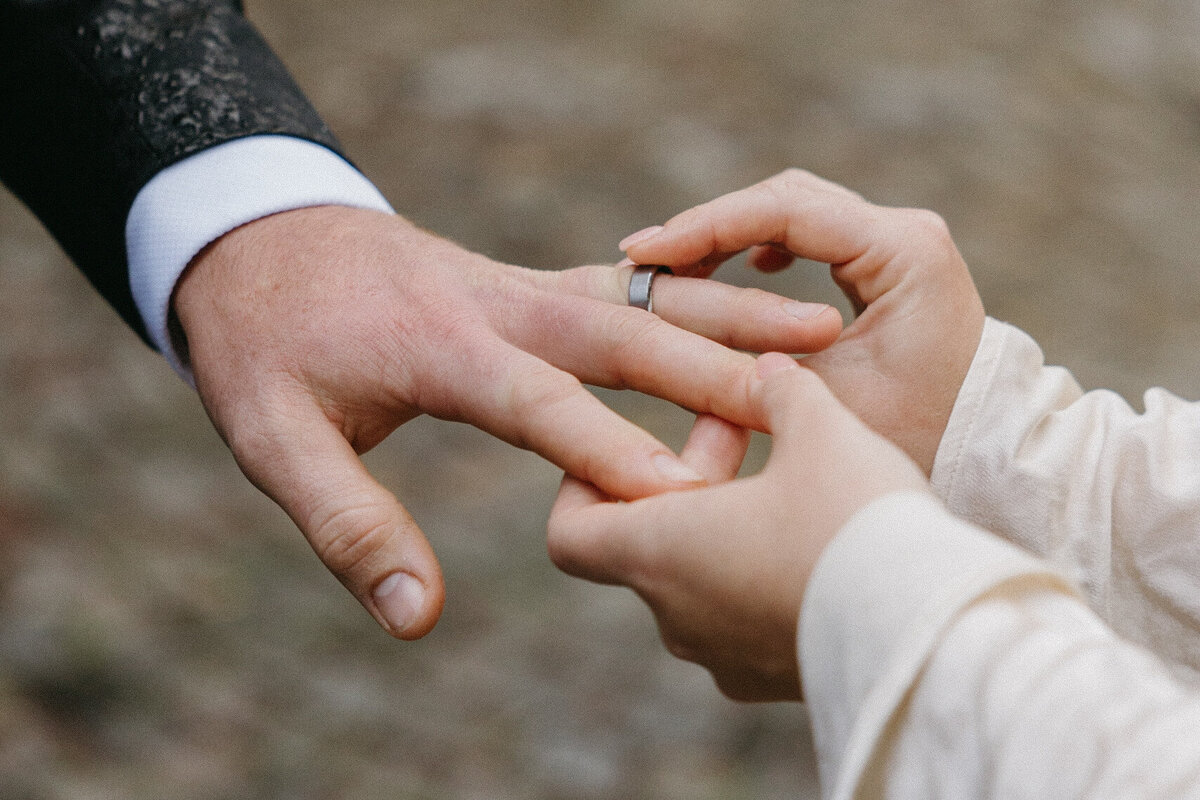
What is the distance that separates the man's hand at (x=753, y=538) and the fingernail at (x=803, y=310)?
0.74ft

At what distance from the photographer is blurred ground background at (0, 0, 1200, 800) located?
1.95 m

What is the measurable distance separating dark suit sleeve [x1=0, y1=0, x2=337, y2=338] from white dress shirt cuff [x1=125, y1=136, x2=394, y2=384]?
2cm

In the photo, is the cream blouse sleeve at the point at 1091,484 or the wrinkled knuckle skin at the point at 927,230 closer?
the cream blouse sleeve at the point at 1091,484

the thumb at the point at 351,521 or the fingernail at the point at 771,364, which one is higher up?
the fingernail at the point at 771,364

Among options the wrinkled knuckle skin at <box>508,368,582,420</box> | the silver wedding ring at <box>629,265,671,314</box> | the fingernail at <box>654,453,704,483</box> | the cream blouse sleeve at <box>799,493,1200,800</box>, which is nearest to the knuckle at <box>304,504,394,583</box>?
the wrinkled knuckle skin at <box>508,368,582,420</box>

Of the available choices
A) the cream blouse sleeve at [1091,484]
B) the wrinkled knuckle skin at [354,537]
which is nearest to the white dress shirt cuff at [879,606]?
the cream blouse sleeve at [1091,484]

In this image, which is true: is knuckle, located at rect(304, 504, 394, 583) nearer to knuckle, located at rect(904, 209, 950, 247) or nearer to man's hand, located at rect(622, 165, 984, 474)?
man's hand, located at rect(622, 165, 984, 474)

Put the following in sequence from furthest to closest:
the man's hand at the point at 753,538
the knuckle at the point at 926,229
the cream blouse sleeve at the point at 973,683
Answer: the knuckle at the point at 926,229 → the man's hand at the point at 753,538 → the cream blouse sleeve at the point at 973,683

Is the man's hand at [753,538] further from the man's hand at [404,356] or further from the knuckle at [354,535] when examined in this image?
the knuckle at [354,535]

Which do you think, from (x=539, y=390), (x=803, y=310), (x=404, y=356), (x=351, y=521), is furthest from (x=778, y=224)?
(x=351, y=521)

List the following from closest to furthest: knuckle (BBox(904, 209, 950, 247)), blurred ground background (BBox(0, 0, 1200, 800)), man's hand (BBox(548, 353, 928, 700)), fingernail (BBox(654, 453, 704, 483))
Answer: man's hand (BBox(548, 353, 928, 700))
fingernail (BBox(654, 453, 704, 483))
knuckle (BBox(904, 209, 950, 247))
blurred ground background (BBox(0, 0, 1200, 800))

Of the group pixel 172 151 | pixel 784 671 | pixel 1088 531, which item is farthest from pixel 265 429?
Answer: pixel 1088 531

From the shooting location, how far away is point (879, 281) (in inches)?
43.7

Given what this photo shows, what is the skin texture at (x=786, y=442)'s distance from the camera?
0.70 meters
